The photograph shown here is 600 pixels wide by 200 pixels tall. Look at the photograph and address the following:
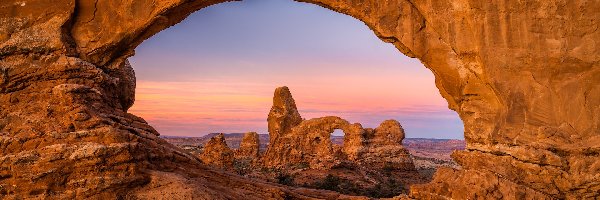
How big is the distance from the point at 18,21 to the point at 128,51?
8.31 ft

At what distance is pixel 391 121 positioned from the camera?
1436 inches

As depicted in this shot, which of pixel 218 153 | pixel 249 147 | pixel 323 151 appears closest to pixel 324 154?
pixel 323 151

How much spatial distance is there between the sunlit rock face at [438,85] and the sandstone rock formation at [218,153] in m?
18.7

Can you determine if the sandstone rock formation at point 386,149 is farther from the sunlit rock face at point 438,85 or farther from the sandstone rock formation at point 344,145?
the sunlit rock face at point 438,85

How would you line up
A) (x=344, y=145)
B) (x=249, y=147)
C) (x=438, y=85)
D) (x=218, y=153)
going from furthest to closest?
(x=249, y=147) → (x=344, y=145) → (x=218, y=153) → (x=438, y=85)

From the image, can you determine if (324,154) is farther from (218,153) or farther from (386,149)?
(218,153)

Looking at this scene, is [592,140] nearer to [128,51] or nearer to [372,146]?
[128,51]

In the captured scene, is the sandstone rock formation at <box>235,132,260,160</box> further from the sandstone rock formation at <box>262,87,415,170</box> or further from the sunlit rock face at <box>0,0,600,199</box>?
the sunlit rock face at <box>0,0,600,199</box>

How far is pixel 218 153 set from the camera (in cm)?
3119

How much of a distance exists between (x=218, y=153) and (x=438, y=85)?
21.4m

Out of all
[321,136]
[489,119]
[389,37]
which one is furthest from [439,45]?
[321,136]

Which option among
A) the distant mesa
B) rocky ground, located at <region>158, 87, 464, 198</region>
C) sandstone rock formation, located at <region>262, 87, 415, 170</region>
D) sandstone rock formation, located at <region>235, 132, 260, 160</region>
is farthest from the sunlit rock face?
sandstone rock formation, located at <region>235, 132, 260, 160</region>

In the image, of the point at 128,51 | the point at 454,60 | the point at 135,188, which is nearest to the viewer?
the point at 135,188

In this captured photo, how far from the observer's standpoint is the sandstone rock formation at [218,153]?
100ft
